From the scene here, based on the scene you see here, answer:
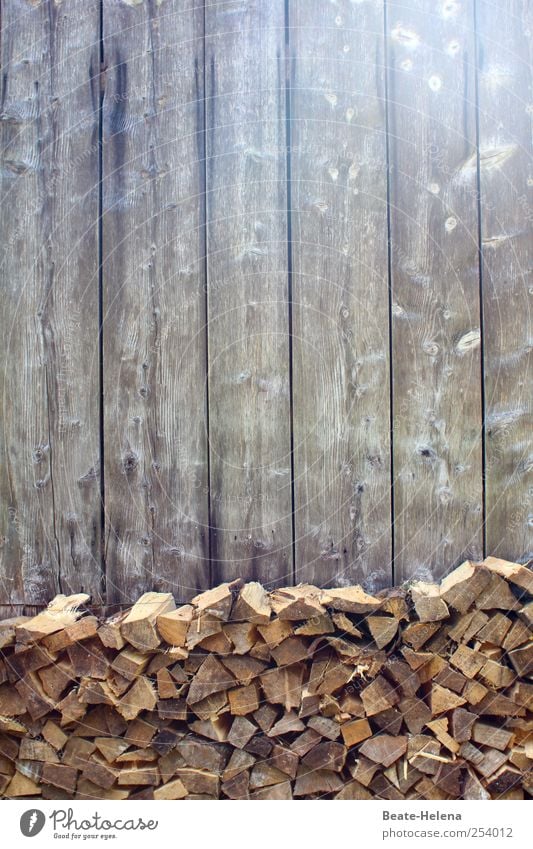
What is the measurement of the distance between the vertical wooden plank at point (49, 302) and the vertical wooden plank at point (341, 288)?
22.8 inches

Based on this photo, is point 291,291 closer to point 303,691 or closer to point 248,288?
point 248,288

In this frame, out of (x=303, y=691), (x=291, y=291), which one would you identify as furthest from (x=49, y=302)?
(x=303, y=691)

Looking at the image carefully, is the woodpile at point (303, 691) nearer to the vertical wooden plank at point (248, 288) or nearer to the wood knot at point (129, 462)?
the vertical wooden plank at point (248, 288)

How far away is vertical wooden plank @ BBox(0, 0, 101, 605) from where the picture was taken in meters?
1.97

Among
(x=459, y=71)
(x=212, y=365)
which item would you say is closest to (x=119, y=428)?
(x=212, y=365)

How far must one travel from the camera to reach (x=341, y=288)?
75.5 inches

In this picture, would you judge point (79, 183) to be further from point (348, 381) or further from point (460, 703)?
point (460, 703)

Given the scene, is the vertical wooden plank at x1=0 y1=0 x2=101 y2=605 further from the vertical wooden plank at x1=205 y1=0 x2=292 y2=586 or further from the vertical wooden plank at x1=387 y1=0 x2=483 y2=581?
the vertical wooden plank at x1=387 y1=0 x2=483 y2=581

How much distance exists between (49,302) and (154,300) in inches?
12.0

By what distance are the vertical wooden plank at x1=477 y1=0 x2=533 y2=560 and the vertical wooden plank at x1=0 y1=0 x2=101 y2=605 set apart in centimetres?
108

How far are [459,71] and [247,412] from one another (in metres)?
1.09

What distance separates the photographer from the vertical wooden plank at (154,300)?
1.93 meters
